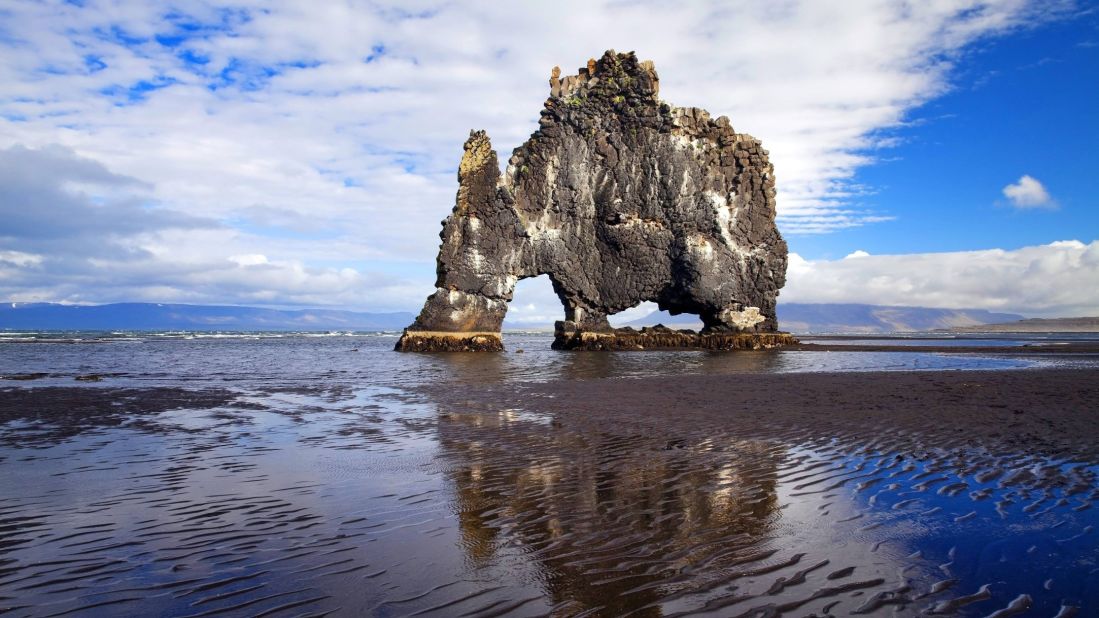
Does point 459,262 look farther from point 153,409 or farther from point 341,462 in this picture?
point 341,462

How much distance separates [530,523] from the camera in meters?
5.73

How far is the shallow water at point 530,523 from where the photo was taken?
4.07m

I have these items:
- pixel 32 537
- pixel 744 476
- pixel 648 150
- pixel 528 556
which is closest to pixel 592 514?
pixel 528 556

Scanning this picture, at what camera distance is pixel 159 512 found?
20.0ft

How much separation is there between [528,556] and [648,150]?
4980cm

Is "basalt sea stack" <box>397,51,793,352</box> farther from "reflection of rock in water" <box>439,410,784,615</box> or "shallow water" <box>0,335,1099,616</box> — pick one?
"reflection of rock in water" <box>439,410,784,615</box>

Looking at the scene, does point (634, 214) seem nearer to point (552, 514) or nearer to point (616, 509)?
point (616, 509)

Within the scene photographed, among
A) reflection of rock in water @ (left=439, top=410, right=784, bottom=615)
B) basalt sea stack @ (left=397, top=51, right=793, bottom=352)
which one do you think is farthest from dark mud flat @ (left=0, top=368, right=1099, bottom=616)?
basalt sea stack @ (left=397, top=51, right=793, bottom=352)

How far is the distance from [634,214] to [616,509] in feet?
154

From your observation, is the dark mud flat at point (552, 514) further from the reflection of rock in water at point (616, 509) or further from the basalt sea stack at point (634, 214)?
the basalt sea stack at point (634, 214)

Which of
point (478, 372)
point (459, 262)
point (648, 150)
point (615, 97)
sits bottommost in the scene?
point (478, 372)

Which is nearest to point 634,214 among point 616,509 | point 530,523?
point 616,509

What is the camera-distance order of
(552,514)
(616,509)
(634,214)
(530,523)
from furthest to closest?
(634,214)
(616,509)
(552,514)
(530,523)

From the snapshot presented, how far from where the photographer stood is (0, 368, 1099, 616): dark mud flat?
4.09m
